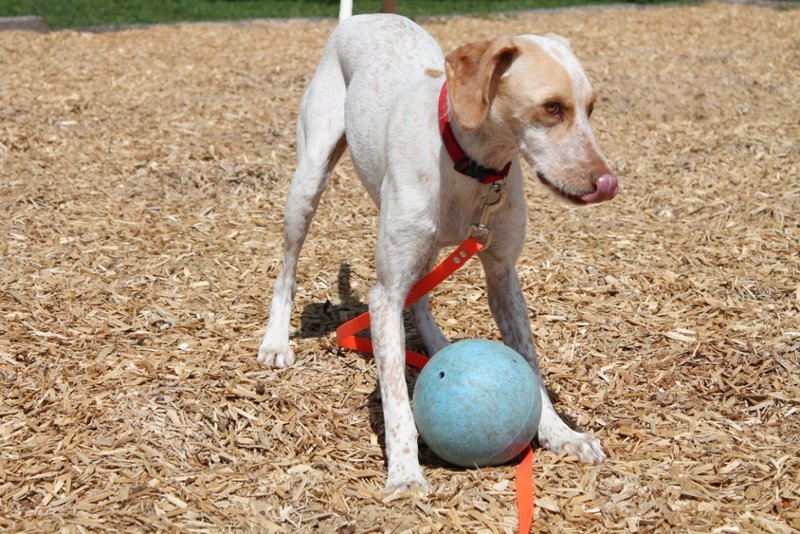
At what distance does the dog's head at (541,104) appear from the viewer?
319 cm

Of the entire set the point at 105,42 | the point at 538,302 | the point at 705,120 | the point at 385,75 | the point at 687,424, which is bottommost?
the point at 105,42

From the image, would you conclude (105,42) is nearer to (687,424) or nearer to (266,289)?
(266,289)

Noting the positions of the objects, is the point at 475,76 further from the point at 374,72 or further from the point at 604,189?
the point at 374,72

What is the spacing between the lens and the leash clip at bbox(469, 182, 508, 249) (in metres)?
3.52

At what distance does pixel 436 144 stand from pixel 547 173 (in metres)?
0.49

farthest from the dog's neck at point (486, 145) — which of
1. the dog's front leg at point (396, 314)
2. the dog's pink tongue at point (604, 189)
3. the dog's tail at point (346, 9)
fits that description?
the dog's tail at point (346, 9)

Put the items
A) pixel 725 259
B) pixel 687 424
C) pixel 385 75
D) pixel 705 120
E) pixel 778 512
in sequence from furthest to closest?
pixel 705 120 → pixel 725 259 → pixel 385 75 → pixel 687 424 → pixel 778 512

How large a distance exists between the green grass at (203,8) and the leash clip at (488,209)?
30.9 feet

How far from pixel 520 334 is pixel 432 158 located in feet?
2.80

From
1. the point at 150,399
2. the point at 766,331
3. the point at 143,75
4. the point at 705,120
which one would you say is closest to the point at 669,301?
the point at 766,331

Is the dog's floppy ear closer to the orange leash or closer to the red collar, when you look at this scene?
the red collar

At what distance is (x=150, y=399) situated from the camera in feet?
13.0

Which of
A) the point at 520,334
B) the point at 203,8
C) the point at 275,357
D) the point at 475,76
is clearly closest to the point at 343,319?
the point at 275,357

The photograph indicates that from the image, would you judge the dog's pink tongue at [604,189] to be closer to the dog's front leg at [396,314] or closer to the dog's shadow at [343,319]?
the dog's front leg at [396,314]
